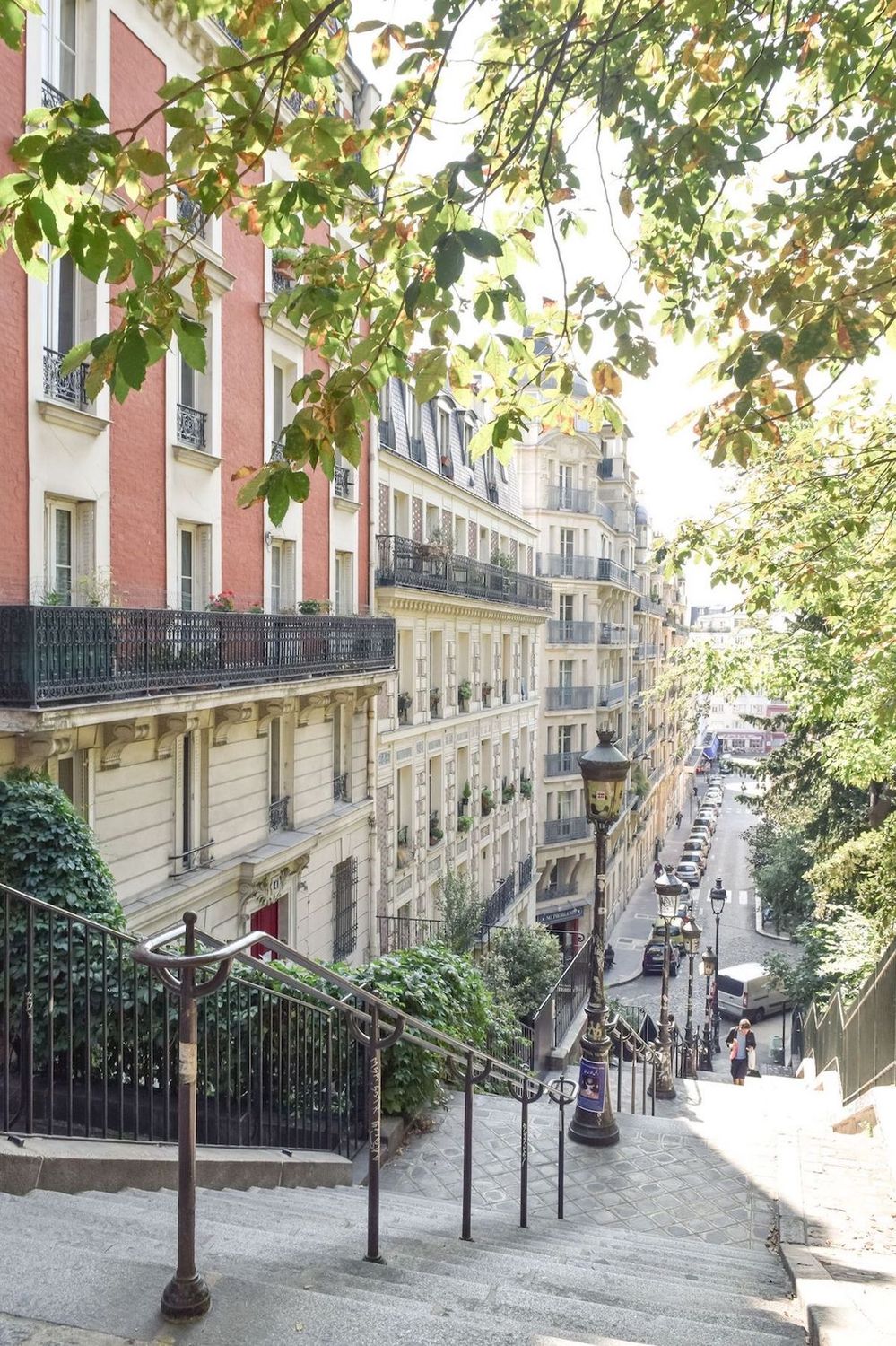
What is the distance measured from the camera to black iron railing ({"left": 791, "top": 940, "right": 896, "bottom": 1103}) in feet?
26.0

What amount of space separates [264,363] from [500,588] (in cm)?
1409

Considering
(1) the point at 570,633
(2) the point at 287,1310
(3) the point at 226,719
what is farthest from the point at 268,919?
(1) the point at 570,633

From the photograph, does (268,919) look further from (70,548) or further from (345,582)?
(70,548)

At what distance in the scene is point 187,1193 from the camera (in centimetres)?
343

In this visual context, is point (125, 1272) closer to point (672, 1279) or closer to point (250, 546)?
point (672, 1279)

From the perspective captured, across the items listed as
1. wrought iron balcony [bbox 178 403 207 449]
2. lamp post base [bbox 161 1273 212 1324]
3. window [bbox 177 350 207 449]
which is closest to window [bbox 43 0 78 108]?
window [bbox 177 350 207 449]

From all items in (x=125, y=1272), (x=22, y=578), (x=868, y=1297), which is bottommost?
(x=868, y=1297)

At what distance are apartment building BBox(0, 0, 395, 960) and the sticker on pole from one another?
5.31m

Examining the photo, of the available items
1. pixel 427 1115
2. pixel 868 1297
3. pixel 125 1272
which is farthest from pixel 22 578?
pixel 868 1297

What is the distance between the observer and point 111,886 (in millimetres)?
9680

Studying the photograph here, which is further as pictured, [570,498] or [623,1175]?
[570,498]

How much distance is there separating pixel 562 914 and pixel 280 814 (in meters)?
24.6

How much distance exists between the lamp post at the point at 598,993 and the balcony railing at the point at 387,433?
1148 cm

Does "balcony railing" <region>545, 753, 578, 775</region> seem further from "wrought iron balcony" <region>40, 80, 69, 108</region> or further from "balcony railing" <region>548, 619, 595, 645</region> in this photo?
"wrought iron balcony" <region>40, 80, 69, 108</region>
